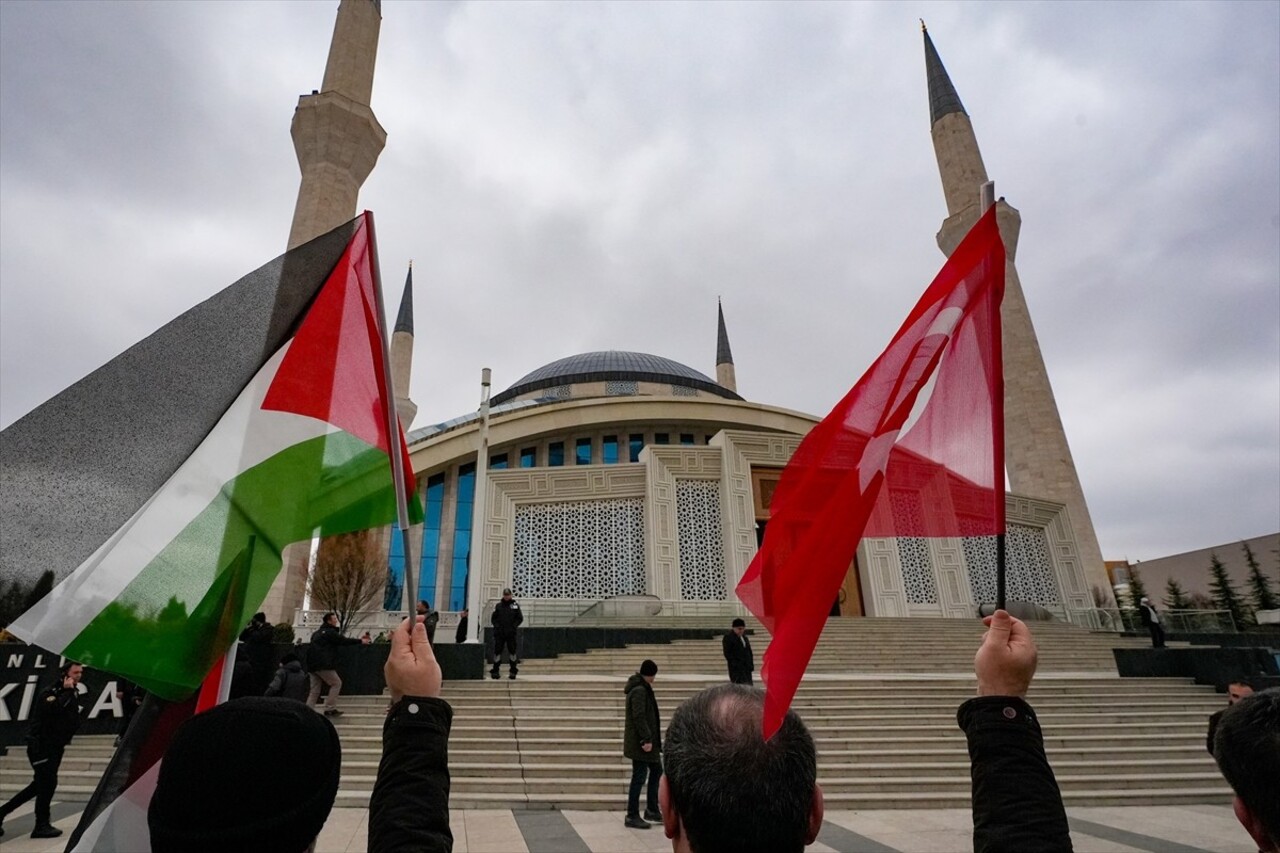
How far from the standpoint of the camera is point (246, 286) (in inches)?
89.7

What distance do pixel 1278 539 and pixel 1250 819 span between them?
134 feet

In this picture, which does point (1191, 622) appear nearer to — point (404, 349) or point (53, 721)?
point (53, 721)

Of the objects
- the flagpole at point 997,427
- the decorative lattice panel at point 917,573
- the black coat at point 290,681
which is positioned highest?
the decorative lattice panel at point 917,573

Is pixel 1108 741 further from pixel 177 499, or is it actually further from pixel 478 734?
pixel 177 499

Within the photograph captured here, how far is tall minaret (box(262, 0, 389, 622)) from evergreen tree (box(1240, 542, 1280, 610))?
3534 centimetres

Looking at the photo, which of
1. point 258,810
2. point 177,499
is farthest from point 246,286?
point 258,810

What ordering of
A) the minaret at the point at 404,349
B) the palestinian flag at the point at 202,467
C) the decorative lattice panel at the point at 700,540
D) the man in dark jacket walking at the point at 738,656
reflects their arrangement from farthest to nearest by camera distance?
the minaret at the point at 404,349 < the decorative lattice panel at the point at 700,540 < the man in dark jacket walking at the point at 738,656 < the palestinian flag at the point at 202,467

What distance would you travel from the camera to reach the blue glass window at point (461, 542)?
22891 millimetres

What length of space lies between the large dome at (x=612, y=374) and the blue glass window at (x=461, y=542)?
1084 cm

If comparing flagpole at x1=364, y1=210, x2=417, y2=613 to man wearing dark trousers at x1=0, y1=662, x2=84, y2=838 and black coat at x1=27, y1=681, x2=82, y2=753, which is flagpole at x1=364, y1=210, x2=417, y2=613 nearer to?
man wearing dark trousers at x1=0, y1=662, x2=84, y2=838

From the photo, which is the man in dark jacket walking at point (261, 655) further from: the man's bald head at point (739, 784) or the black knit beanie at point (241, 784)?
the man's bald head at point (739, 784)

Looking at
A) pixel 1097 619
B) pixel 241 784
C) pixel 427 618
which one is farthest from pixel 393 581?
pixel 241 784

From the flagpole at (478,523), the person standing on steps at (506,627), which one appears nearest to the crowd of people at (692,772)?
the person standing on steps at (506,627)

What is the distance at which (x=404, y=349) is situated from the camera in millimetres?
32688
